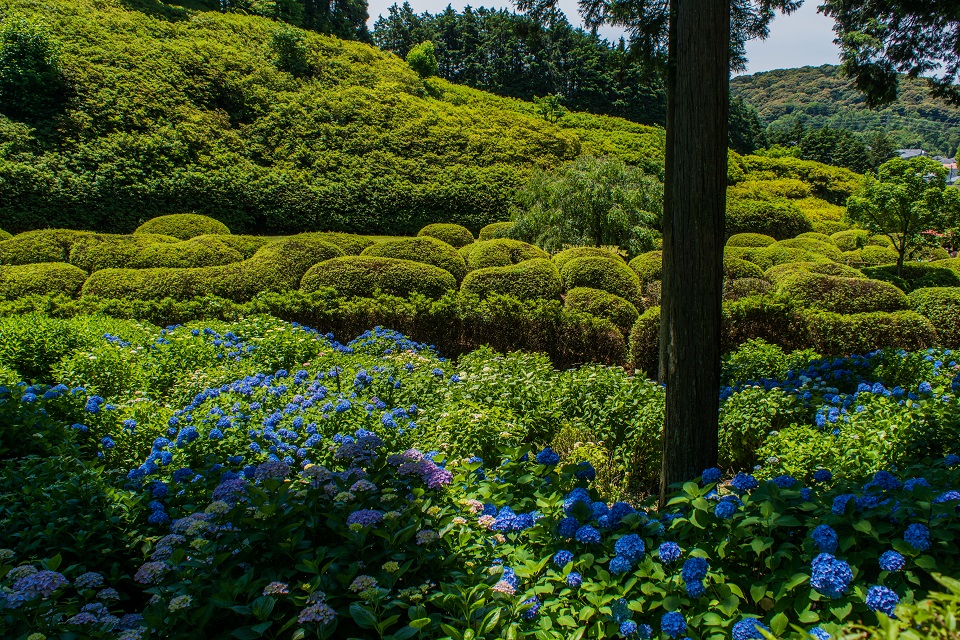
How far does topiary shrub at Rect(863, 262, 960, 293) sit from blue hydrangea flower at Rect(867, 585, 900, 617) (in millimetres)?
10882

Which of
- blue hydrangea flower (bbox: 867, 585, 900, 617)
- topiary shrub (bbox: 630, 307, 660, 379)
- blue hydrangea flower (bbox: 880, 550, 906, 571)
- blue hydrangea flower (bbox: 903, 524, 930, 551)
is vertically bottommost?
topiary shrub (bbox: 630, 307, 660, 379)

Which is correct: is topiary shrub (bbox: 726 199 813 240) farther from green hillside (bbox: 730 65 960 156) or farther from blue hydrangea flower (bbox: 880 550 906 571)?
green hillside (bbox: 730 65 960 156)

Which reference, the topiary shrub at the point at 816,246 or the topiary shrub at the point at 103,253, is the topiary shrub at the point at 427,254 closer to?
the topiary shrub at the point at 103,253

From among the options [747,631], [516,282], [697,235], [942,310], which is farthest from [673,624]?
[942,310]

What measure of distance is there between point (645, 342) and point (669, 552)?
4684 millimetres

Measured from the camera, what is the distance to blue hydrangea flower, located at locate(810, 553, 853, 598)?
1.37 m

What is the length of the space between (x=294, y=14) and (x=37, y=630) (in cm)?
3252

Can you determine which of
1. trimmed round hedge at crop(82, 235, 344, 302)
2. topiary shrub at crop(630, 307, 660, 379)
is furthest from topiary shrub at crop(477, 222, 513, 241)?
topiary shrub at crop(630, 307, 660, 379)

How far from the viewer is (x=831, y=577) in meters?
1.37

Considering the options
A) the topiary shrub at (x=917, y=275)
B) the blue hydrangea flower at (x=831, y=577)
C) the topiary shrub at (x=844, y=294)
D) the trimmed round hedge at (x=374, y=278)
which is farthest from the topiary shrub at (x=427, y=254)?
the topiary shrub at (x=917, y=275)

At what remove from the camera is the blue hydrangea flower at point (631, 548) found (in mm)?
→ 1633

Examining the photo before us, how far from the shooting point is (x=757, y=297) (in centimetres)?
655

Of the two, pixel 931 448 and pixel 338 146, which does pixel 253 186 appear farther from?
pixel 931 448

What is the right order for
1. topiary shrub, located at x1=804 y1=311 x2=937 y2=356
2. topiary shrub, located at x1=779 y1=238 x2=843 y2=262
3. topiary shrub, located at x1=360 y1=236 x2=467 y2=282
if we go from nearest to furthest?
topiary shrub, located at x1=804 y1=311 x2=937 y2=356 < topiary shrub, located at x1=360 y1=236 x2=467 y2=282 < topiary shrub, located at x1=779 y1=238 x2=843 y2=262
